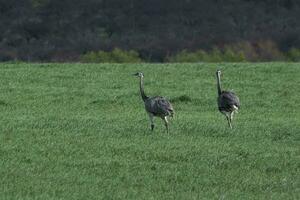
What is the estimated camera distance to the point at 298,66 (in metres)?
31.1

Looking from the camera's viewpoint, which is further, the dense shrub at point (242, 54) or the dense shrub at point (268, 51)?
the dense shrub at point (268, 51)

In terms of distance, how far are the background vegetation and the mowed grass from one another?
940 inches

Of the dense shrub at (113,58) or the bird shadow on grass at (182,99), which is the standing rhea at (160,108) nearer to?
the bird shadow on grass at (182,99)

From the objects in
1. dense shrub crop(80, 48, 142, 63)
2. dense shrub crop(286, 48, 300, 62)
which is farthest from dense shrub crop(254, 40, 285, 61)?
dense shrub crop(80, 48, 142, 63)

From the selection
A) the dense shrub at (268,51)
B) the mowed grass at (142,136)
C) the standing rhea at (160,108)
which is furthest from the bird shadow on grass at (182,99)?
the dense shrub at (268,51)

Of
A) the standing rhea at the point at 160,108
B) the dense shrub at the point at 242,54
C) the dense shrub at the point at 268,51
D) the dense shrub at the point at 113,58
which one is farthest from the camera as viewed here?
the dense shrub at the point at 268,51

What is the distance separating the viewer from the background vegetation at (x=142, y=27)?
56094mm

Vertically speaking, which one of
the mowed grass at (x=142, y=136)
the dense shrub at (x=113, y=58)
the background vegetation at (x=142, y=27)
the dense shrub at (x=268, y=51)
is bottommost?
the mowed grass at (x=142, y=136)

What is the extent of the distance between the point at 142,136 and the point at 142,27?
46110mm

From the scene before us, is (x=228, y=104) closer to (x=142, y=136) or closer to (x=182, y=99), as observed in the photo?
(x=142, y=136)

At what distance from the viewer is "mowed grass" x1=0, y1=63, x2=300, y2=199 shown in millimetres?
13289

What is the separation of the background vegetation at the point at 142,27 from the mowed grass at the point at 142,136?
23.9 m

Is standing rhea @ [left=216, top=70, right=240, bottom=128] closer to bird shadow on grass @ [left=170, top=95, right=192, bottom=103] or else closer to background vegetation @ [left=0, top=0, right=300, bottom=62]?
bird shadow on grass @ [left=170, top=95, right=192, bottom=103]

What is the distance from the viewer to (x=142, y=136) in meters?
17.9
